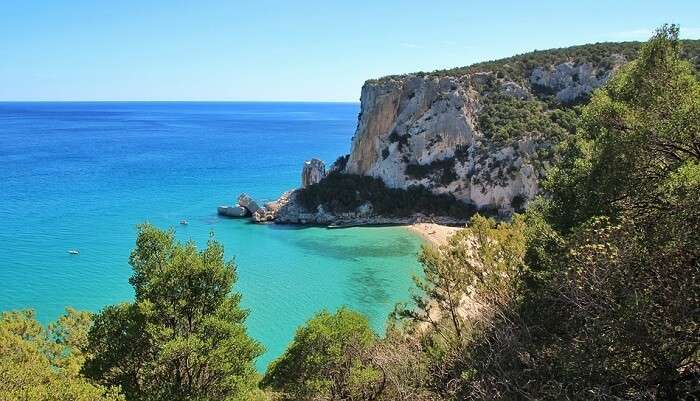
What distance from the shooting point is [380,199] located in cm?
5716

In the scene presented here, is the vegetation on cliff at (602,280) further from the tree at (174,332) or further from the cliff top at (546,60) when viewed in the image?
the cliff top at (546,60)

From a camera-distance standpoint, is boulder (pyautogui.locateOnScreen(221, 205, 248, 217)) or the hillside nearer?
the hillside

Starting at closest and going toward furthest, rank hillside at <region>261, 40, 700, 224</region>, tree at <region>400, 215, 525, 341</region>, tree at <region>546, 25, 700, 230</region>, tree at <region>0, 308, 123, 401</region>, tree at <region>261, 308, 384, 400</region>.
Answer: tree at <region>0, 308, 123, 401</region>
tree at <region>546, 25, 700, 230</region>
tree at <region>261, 308, 384, 400</region>
tree at <region>400, 215, 525, 341</region>
hillside at <region>261, 40, 700, 224</region>

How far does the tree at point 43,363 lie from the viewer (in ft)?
29.8

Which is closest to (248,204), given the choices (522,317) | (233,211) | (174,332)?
(233,211)

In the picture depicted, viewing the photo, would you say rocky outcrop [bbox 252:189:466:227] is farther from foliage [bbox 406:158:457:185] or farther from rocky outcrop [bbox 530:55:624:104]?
rocky outcrop [bbox 530:55:624:104]

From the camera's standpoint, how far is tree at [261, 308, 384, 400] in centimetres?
1480

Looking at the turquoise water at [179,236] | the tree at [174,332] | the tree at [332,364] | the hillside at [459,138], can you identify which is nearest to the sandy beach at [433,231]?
the turquoise water at [179,236]

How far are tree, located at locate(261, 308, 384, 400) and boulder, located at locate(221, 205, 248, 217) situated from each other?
1656 inches

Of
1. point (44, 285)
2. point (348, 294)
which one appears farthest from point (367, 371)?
point (44, 285)

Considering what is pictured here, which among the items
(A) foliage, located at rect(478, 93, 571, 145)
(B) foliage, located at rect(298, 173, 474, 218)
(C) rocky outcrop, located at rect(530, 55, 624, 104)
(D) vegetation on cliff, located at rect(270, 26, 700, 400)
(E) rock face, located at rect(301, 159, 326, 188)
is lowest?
(B) foliage, located at rect(298, 173, 474, 218)

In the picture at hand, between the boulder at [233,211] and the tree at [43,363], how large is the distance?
131ft

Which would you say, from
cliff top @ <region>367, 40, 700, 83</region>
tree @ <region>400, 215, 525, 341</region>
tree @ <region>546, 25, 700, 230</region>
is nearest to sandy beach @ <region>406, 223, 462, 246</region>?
cliff top @ <region>367, 40, 700, 83</region>

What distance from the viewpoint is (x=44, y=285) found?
34.5m
